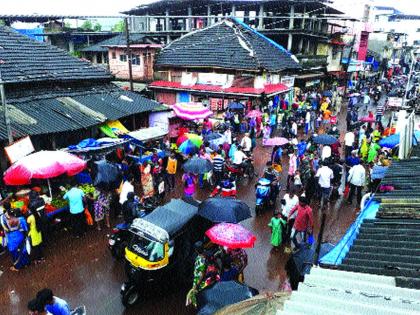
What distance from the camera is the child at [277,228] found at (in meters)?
9.62

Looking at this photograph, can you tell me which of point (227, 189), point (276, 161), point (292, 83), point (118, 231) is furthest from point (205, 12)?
point (118, 231)

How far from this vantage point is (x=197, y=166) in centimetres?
1176

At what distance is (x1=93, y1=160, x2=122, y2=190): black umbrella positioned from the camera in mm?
10781

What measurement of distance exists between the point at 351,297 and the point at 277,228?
6.80 metres

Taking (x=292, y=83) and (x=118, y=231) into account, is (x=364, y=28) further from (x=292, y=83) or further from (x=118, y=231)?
(x=118, y=231)

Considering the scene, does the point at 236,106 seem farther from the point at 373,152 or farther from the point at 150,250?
the point at 150,250

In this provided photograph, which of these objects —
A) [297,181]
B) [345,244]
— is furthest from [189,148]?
[345,244]

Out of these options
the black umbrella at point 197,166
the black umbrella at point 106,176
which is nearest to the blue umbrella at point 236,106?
the black umbrella at point 197,166

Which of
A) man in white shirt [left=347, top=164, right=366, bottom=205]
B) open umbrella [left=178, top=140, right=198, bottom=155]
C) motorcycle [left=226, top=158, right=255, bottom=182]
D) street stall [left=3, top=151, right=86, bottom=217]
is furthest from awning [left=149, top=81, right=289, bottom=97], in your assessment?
street stall [left=3, top=151, right=86, bottom=217]

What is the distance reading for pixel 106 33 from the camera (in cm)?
4031

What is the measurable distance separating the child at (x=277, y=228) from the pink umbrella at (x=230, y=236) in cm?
221

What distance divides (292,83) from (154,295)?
25.7m

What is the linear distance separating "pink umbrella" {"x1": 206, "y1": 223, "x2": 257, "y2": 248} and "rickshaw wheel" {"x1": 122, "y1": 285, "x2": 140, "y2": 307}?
197 centimetres

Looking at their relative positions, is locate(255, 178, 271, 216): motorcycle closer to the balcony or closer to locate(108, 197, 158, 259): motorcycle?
locate(108, 197, 158, 259): motorcycle
